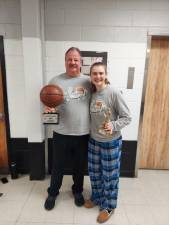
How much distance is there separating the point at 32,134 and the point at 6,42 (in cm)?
112

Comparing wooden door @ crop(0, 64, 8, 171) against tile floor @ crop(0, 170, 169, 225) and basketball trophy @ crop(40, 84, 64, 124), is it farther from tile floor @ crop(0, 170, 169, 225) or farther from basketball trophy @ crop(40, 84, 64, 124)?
basketball trophy @ crop(40, 84, 64, 124)

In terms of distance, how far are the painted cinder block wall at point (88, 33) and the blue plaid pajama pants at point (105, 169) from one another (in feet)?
2.65

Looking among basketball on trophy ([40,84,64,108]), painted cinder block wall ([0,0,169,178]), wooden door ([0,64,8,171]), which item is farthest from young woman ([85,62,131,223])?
wooden door ([0,64,8,171])

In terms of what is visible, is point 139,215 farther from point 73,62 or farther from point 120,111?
point 73,62

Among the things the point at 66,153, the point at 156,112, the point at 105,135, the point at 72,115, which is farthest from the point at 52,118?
the point at 156,112

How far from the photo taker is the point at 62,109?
1.83 meters

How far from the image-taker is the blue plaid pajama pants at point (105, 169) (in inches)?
69.7

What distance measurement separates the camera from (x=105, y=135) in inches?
67.9

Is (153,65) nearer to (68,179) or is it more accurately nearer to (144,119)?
(144,119)

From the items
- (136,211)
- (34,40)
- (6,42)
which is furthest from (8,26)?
(136,211)

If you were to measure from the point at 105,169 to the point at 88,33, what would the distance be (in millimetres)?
1513

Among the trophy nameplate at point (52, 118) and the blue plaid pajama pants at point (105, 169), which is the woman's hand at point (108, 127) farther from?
the trophy nameplate at point (52, 118)

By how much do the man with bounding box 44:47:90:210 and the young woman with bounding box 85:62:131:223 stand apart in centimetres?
8

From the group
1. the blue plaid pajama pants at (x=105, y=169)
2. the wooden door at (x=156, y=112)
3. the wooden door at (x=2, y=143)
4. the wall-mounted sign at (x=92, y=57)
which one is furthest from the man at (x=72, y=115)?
the wooden door at (x=156, y=112)
